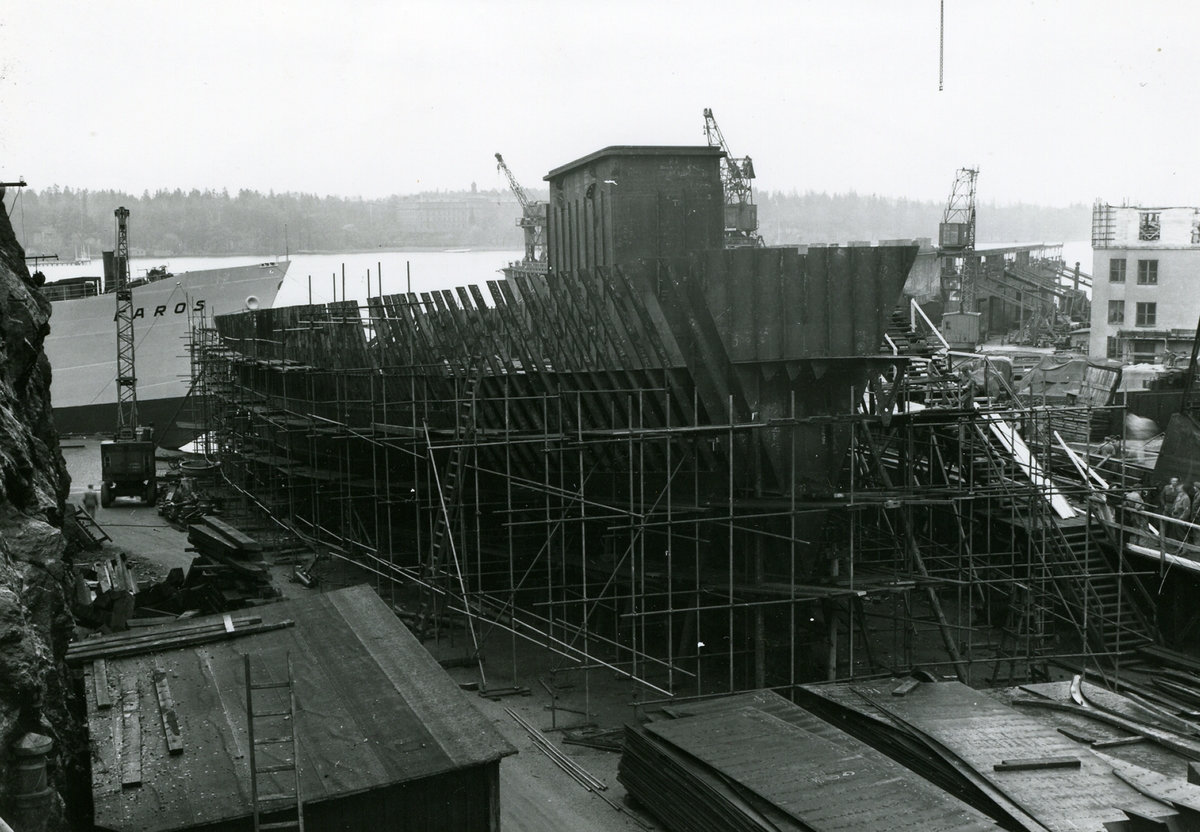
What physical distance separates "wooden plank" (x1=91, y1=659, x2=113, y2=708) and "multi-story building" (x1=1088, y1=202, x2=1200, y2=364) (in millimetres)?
38736

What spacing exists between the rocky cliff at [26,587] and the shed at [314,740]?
0.39 meters

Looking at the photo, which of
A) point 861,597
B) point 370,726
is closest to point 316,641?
point 370,726

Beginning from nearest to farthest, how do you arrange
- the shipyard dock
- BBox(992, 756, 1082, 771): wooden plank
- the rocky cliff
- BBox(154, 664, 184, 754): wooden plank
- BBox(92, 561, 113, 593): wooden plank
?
the rocky cliff < BBox(154, 664, 184, 754): wooden plank < the shipyard dock < BBox(992, 756, 1082, 771): wooden plank < BBox(92, 561, 113, 593): wooden plank

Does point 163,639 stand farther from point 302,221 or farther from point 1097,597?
point 302,221

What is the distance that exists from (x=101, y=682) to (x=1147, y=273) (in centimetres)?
4098

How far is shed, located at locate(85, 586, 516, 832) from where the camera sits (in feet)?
28.5

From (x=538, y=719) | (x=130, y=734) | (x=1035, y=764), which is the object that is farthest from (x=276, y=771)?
(x=1035, y=764)

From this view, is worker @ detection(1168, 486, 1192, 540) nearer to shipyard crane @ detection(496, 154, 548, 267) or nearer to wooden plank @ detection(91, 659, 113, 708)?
wooden plank @ detection(91, 659, 113, 708)

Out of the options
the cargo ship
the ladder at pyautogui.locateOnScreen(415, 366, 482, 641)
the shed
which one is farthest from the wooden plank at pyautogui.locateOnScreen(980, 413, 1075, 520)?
the cargo ship

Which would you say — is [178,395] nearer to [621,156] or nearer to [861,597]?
[621,156]

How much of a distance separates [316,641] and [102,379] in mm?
45557

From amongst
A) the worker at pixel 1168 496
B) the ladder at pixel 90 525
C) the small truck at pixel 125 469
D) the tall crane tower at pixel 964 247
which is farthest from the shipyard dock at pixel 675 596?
the tall crane tower at pixel 964 247

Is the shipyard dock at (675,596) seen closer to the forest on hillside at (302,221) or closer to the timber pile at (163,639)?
the timber pile at (163,639)

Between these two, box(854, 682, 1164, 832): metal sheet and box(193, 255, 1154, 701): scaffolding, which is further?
box(193, 255, 1154, 701): scaffolding
